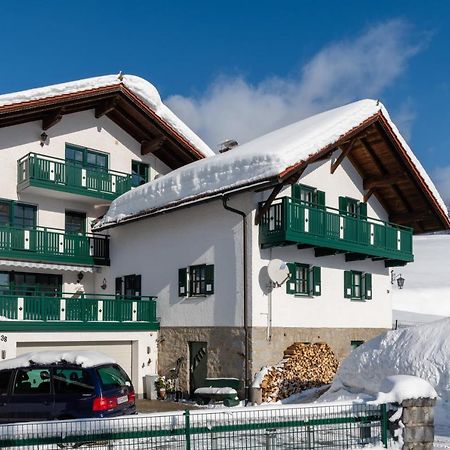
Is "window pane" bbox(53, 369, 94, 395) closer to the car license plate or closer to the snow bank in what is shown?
the car license plate

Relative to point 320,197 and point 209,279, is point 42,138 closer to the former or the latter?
point 209,279

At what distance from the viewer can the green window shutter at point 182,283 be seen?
22328mm

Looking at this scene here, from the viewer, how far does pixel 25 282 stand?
24.9 metres

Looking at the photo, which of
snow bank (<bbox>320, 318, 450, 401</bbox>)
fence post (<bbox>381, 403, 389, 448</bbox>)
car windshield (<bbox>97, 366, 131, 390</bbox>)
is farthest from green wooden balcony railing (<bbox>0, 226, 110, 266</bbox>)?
fence post (<bbox>381, 403, 389, 448</bbox>)

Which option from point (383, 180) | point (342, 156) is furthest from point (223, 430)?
point (383, 180)

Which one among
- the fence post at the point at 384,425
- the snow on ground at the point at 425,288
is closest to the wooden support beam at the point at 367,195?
the snow on ground at the point at 425,288

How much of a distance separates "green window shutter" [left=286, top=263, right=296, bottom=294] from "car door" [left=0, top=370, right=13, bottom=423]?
10.3 metres

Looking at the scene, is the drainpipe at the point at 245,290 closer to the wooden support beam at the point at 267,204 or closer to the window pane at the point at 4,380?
the wooden support beam at the point at 267,204

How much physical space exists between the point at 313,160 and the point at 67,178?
10.1m

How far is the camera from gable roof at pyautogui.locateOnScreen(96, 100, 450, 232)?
64.2ft

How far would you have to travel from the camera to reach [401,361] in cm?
1560

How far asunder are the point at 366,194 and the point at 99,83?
1134cm

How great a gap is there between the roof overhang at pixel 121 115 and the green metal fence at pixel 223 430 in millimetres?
16067

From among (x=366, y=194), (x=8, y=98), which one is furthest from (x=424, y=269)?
(x=8, y=98)
